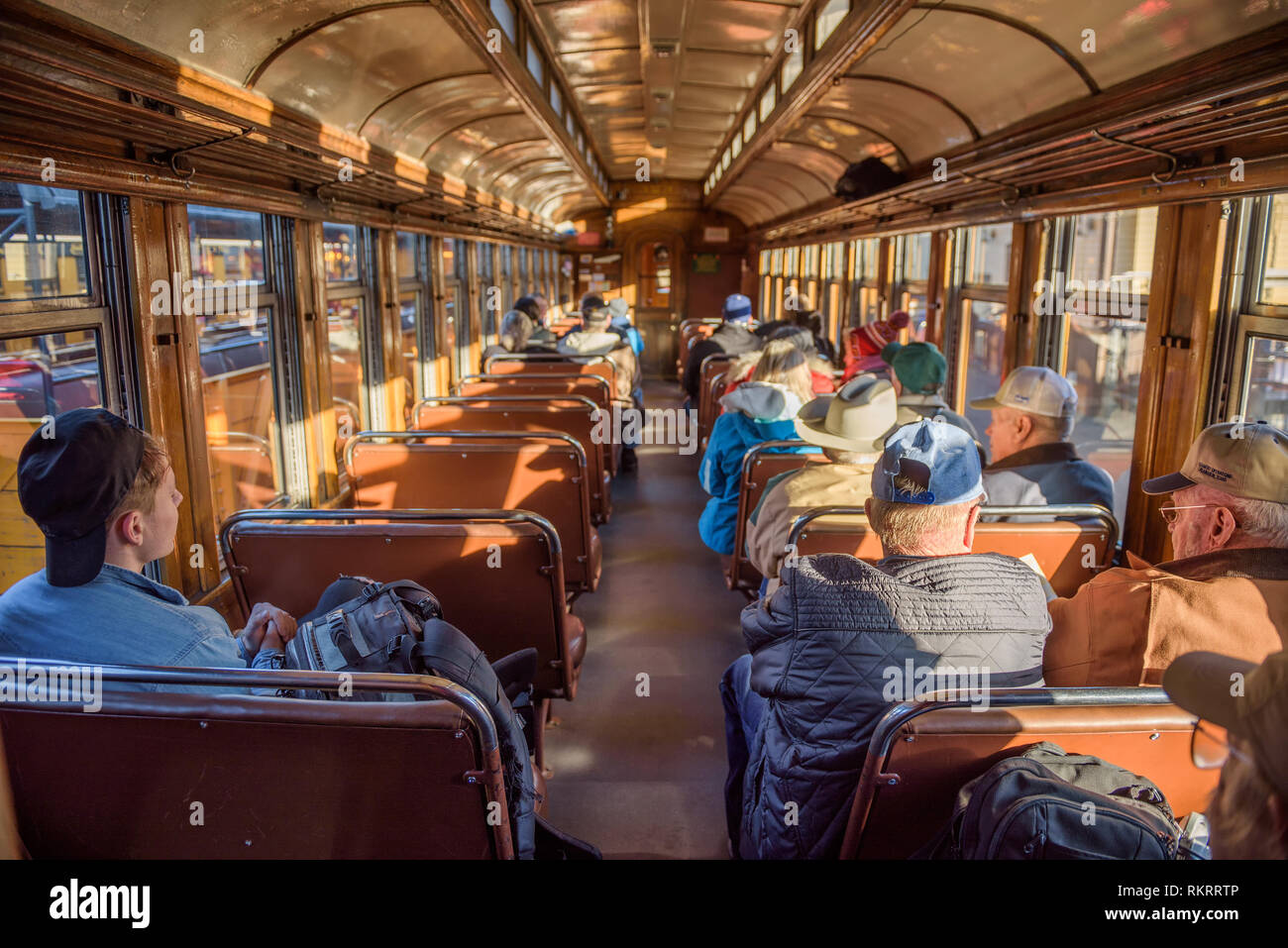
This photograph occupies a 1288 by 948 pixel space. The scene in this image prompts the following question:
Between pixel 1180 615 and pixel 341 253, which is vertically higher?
pixel 341 253

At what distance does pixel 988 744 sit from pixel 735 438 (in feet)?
10.1

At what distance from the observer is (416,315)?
843 cm

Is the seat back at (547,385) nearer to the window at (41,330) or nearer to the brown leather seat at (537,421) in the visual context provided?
the brown leather seat at (537,421)

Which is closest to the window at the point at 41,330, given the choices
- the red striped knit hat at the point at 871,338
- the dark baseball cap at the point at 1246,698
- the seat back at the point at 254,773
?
the seat back at the point at 254,773

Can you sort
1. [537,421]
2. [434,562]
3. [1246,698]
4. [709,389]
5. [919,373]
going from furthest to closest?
[709,389] < [537,421] < [919,373] < [434,562] < [1246,698]

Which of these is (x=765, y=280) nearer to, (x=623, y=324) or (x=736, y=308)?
(x=623, y=324)

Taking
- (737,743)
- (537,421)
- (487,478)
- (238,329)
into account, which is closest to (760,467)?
(487,478)

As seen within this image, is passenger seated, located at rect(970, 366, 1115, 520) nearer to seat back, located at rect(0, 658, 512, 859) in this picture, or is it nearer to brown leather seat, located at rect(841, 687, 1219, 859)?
brown leather seat, located at rect(841, 687, 1219, 859)

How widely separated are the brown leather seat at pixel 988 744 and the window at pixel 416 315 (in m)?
6.53

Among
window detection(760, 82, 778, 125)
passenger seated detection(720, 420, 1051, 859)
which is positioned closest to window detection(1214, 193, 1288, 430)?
passenger seated detection(720, 420, 1051, 859)

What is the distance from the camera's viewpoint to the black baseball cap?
71.7 inches

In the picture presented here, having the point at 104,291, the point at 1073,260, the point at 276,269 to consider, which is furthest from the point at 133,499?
the point at 1073,260

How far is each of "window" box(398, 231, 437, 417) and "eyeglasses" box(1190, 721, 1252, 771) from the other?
721cm
